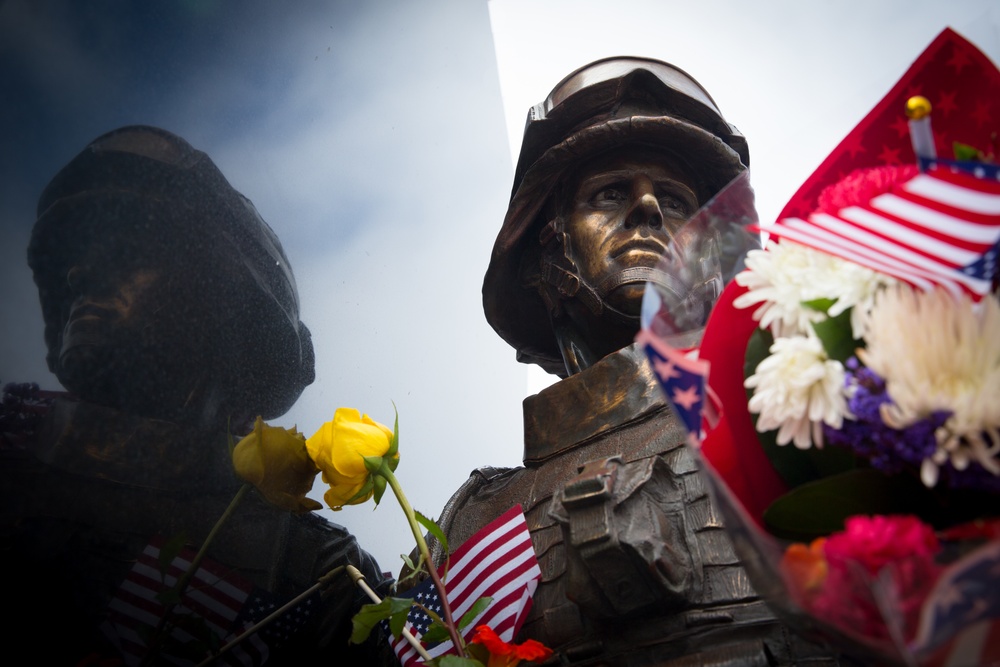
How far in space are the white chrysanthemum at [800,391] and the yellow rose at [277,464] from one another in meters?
1.07

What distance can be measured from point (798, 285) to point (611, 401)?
1846 millimetres

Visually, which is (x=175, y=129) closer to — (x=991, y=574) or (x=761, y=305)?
(x=761, y=305)

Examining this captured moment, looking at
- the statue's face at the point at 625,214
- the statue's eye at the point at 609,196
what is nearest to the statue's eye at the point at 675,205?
the statue's face at the point at 625,214

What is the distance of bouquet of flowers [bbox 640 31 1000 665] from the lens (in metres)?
0.81

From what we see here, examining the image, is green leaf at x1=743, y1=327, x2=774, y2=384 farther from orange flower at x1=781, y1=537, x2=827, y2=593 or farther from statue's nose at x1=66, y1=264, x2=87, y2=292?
statue's nose at x1=66, y1=264, x2=87, y2=292

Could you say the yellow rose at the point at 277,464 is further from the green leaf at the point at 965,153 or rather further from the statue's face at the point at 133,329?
the green leaf at the point at 965,153

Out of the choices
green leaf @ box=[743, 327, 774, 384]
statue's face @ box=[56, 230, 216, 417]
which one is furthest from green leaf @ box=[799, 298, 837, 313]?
statue's face @ box=[56, 230, 216, 417]

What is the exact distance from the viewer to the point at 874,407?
2.96 ft

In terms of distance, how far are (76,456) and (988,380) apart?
2.01 meters

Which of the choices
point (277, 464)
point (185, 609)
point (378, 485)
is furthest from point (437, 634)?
point (185, 609)

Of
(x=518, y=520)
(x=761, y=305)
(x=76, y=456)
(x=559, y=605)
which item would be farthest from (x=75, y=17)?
(x=761, y=305)

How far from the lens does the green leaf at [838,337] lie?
3.30ft

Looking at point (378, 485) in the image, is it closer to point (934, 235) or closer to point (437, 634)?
point (437, 634)

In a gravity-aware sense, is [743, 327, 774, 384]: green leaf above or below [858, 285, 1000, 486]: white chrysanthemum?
above
